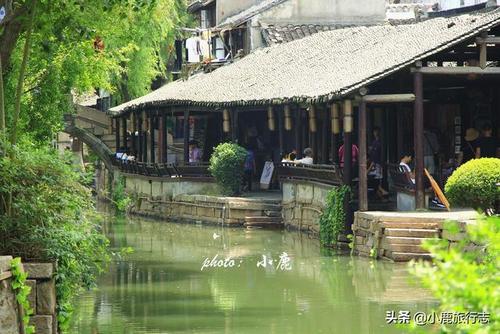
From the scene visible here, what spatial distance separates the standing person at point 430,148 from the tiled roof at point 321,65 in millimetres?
2197

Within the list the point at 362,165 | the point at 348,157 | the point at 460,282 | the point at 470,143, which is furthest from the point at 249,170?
the point at 460,282

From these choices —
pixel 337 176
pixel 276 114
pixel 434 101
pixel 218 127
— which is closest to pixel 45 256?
pixel 337 176

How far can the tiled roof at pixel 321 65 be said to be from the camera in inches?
915

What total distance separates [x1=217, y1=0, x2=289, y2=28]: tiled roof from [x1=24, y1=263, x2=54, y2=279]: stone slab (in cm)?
3235

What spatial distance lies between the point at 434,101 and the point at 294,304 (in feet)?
39.8

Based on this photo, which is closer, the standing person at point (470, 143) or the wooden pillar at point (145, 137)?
the standing person at point (470, 143)

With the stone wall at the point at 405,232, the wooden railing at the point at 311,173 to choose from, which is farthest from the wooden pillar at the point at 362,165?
the stone wall at the point at 405,232

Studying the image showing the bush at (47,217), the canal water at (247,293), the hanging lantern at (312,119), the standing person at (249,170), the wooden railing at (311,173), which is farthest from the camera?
the standing person at (249,170)

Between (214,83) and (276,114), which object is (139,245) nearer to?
(276,114)

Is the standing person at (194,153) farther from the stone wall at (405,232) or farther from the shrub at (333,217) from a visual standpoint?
the stone wall at (405,232)

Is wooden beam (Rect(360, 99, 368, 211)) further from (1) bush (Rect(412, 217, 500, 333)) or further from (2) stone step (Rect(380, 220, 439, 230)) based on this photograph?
(1) bush (Rect(412, 217, 500, 333))

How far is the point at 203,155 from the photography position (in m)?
41.5

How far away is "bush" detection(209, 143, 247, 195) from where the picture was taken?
32.2 m

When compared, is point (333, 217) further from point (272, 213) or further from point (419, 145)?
point (272, 213)
